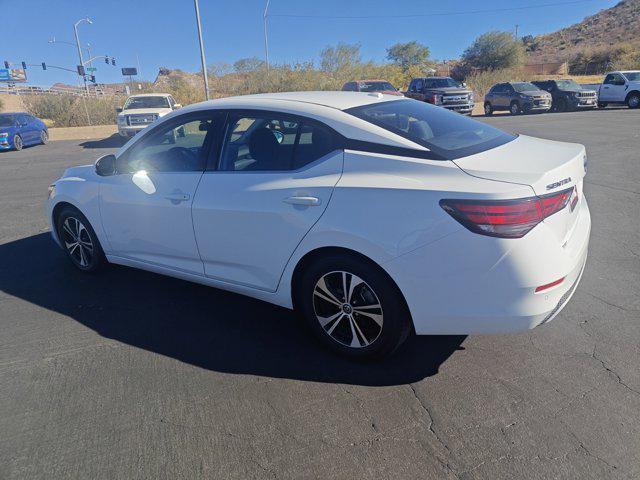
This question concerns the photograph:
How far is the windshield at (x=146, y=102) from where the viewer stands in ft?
62.0

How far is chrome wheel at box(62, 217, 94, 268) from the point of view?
15.4 ft

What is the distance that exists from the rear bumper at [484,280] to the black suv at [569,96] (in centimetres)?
2651

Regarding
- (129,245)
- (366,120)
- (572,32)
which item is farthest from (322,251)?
(572,32)

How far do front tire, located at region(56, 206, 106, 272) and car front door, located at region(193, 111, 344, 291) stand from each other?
1.64 meters

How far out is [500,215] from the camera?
8.07ft

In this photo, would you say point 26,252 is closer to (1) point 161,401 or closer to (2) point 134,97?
(1) point 161,401

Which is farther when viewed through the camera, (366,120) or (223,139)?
(223,139)

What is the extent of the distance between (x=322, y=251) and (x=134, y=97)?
1877 cm

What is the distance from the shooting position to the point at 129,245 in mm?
4227

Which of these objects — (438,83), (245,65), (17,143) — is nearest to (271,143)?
(17,143)

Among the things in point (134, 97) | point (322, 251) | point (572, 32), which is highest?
point (572, 32)

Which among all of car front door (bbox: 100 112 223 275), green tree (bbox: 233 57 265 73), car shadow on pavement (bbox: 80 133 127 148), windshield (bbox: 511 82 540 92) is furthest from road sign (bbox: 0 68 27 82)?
car front door (bbox: 100 112 223 275)

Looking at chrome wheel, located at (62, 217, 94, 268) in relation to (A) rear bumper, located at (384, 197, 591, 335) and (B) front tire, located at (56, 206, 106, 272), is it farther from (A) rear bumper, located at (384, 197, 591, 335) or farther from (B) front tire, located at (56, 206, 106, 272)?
(A) rear bumper, located at (384, 197, 591, 335)

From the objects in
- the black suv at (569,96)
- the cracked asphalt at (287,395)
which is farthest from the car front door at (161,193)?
the black suv at (569,96)
